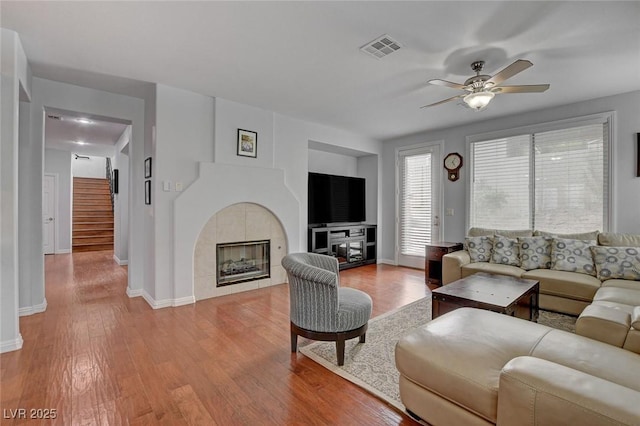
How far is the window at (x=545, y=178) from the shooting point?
3.90 m

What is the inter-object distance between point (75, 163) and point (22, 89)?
908cm

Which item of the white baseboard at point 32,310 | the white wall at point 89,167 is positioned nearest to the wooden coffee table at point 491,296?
the white baseboard at point 32,310

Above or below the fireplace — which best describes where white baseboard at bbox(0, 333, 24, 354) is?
below

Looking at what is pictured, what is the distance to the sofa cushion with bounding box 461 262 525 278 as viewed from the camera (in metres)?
3.53

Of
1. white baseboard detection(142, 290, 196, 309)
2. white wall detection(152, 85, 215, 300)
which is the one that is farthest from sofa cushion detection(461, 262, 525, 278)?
white wall detection(152, 85, 215, 300)

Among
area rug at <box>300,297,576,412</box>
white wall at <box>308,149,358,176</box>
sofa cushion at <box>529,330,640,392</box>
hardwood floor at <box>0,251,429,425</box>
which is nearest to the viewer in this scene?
sofa cushion at <box>529,330,640,392</box>

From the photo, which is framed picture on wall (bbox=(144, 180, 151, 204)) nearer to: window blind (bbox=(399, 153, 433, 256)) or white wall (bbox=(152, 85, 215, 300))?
white wall (bbox=(152, 85, 215, 300))

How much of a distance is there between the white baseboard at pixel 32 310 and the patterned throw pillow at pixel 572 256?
596 centimetres

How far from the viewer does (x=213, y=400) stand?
1822 millimetres

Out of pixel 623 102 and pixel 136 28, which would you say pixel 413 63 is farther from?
pixel 623 102

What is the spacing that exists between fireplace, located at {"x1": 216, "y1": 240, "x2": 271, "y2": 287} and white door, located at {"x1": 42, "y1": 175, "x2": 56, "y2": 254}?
22.2ft

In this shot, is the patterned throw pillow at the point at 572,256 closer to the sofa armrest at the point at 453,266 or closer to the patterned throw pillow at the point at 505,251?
the patterned throw pillow at the point at 505,251

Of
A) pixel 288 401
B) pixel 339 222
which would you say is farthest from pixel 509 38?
pixel 339 222

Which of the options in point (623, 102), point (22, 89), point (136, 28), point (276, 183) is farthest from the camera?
point (276, 183)
